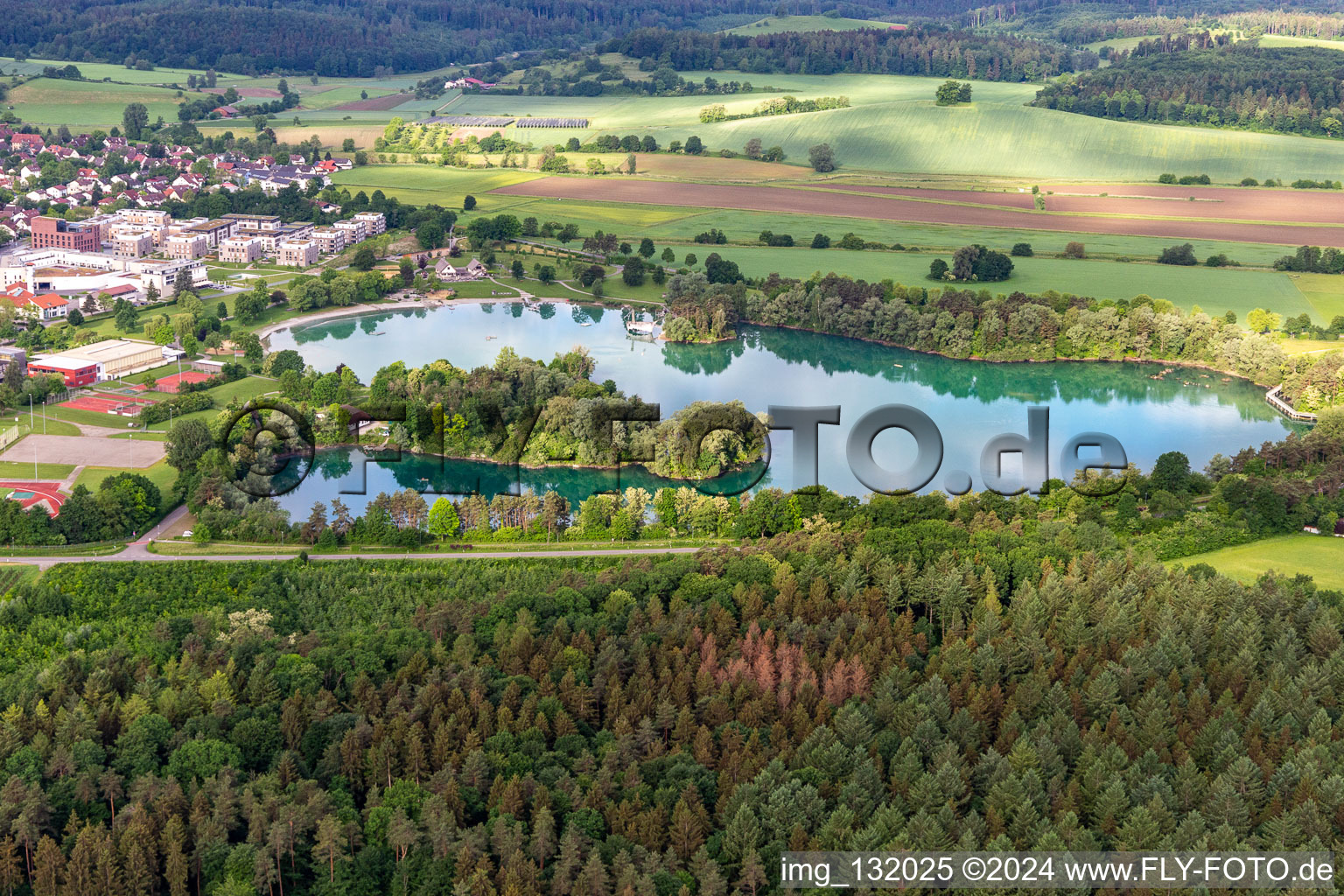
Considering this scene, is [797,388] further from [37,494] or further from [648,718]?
[648,718]

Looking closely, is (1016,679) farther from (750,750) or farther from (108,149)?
(108,149)

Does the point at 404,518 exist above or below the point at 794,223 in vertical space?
below

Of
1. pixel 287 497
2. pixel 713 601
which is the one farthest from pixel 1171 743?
pixel 287 497

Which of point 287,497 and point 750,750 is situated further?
point 287,497

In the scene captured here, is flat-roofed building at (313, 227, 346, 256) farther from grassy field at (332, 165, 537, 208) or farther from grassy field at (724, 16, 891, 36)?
grassy field at (724, 16, 891, 36)

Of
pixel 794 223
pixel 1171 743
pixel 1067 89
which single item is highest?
pixel 1067 89

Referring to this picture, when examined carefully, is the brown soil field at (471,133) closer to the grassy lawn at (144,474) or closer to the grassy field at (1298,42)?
the grassy lawn at (144,474)

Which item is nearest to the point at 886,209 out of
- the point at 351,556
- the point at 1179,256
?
the point at 1179,256

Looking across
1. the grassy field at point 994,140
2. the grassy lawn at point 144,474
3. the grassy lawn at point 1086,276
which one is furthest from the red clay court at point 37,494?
the grassy field at point 994,140
